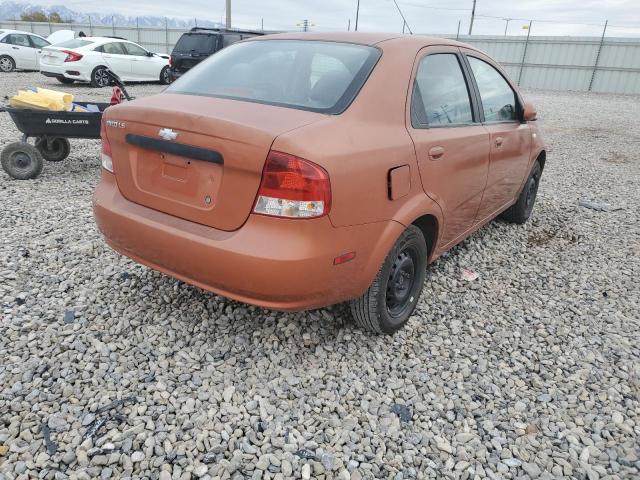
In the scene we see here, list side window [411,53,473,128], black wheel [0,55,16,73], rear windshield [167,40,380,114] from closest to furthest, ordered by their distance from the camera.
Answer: rear windshield [167,40,380,114]
side window [411,53,473,128]
black wheel [0,55,16,73]

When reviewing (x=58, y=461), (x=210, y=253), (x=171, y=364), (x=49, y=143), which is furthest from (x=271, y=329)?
(x=49, y=143)

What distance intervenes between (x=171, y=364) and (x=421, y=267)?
5.11 feet

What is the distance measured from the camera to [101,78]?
1457cm

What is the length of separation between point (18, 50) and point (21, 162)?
15978 millimetres

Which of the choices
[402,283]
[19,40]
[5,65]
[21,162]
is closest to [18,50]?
[19,40]

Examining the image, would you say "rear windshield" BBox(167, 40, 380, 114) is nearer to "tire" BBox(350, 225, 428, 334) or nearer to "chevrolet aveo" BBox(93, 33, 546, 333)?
"chevrolet aveo" BBox(93, 33, 546, 333)

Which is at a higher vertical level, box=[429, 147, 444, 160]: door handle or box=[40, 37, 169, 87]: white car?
box=[429, 147, 444, 160]: door handle

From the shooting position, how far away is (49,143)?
245 inches

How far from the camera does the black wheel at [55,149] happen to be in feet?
20.4

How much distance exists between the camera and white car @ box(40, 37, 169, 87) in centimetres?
1412

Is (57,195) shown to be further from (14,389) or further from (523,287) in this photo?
(523,287)

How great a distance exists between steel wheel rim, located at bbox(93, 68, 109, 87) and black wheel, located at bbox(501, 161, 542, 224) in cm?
1332

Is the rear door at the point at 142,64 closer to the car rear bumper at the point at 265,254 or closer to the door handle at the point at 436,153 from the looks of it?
the car rear bumper at the point at 265,254

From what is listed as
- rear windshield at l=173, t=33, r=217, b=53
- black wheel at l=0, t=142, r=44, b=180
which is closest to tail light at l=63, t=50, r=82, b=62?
rear windshield at l=173, t=33, r=217, b=53
